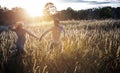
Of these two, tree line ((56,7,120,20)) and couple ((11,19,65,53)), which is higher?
couple ((11,19,65,53))

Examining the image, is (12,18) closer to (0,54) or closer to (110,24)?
(110,24)

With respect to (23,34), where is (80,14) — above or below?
below

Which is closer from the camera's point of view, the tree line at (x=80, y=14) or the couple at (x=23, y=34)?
the couple at (x=23, y=34)

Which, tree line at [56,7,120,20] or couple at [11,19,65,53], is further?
tree line at [56,7,120,20]

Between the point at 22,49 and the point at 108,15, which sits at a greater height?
the point at 22,49

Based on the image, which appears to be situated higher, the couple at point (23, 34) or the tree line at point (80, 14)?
the couple at point (23, 34)

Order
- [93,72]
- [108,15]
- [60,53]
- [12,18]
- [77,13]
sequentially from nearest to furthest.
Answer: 1. [93,72]
2. [60,53]
3. [12,18]
4. [77,13]
5. [108,15]

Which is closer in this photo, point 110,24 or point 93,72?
point 93,72

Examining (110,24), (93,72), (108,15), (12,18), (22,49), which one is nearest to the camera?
(93,72)

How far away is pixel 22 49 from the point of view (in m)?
8.25

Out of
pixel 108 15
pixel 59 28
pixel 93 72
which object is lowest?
pixel 108 15

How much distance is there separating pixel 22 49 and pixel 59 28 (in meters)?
1.60

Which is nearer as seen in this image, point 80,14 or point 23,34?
point 23,34

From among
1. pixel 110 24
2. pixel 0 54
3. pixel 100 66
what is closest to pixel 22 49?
pixel 0 54
